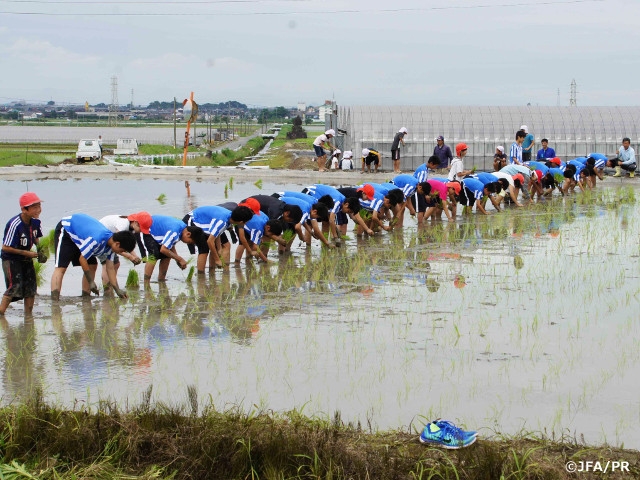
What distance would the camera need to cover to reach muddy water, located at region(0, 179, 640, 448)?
691 cm

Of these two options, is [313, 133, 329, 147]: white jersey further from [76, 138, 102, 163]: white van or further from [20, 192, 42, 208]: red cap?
[20, 192, 42, 208]: red cap

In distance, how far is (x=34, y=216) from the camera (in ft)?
31.2

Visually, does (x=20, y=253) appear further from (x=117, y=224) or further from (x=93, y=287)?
(x=117, y=224)

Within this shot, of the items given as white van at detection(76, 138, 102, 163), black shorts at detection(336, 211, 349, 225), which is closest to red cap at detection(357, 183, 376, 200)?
black shorts at detection(336, 211, 349, 225)

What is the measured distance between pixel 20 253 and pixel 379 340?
3673mm

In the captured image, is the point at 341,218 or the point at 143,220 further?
the point at 341,218

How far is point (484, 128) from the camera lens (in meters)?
32.8

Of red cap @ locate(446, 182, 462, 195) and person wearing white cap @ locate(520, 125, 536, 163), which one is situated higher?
person wearing white cap @ locate(520, 125, 536, 163)

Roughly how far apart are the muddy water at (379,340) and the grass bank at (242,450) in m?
0.52

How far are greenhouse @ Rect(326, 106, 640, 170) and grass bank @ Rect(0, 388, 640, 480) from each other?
25189 mm

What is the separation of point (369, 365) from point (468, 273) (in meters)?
4.52

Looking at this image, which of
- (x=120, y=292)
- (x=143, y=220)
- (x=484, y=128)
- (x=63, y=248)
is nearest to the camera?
(x=63, y=248)

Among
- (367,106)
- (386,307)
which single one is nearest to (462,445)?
(386,307)

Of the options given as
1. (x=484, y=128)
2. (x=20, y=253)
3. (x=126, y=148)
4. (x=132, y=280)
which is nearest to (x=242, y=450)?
(x=20, y=253)
